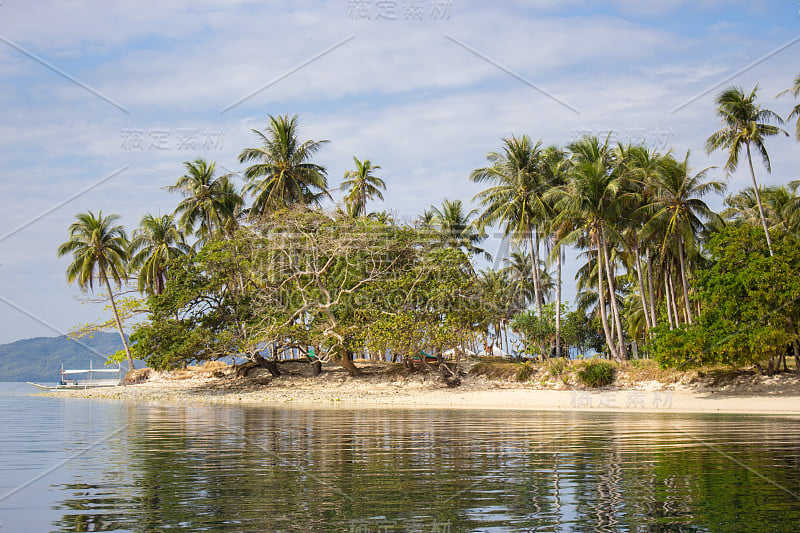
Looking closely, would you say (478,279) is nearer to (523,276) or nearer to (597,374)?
(597,374)

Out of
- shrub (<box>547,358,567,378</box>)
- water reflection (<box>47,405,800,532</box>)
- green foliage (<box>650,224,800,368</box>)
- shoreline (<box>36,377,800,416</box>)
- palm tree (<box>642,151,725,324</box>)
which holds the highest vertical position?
palm tree (<box>642,151,725,324</box>)

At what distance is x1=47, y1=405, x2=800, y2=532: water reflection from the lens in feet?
21.1

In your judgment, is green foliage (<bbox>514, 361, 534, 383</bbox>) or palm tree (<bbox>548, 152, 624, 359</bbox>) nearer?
green foliage (<bbox>514, 361, 534, 383</bbox>)

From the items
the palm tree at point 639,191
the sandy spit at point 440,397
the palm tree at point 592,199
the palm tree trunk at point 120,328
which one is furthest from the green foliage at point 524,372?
the palm tree trunk at point 120,328

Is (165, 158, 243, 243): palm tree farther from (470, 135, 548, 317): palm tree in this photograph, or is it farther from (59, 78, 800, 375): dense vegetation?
(470, 135, 548, 317): palm tree

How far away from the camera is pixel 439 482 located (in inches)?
333

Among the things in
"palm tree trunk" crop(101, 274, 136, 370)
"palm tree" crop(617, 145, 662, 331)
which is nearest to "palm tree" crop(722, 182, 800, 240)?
"palm tree" crop(617, 145, 662, 331)

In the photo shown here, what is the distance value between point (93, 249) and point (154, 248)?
16.4 ft

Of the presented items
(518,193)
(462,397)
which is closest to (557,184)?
(518,193)

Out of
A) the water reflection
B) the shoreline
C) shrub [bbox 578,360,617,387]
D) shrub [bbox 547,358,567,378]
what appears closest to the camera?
the water reflection

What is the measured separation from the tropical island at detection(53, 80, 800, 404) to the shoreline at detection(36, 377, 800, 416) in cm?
97

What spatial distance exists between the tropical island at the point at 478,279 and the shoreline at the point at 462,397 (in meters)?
0.97

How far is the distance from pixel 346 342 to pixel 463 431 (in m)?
20.1

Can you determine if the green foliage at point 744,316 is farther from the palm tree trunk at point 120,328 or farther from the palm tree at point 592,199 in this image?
the palm tree trunk at point 120,328
